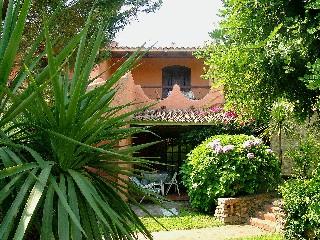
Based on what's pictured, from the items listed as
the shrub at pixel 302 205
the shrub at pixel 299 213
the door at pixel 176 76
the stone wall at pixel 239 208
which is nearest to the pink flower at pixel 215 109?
the stone wall at pixel 239 208

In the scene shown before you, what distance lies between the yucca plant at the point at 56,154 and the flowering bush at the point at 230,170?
1034 centimetres

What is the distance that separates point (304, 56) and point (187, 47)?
15.1 m

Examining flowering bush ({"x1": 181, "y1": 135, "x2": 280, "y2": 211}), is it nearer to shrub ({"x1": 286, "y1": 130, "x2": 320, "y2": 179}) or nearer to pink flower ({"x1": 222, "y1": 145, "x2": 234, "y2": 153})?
pink flower ({"x1": 222, "y1": 145, "x2": 234, "y2": 153})

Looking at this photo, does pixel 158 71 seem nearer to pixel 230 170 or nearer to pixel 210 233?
pixel 230 170

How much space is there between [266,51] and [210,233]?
19.2 ft

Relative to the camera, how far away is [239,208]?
512 inches

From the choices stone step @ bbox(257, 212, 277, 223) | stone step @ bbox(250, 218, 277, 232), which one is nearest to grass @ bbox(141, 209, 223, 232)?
stone step @ bbox(250, 218, 277, 232)

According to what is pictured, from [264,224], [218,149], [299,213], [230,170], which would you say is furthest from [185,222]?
[299,213]

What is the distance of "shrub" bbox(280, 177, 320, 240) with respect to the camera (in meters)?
8.79

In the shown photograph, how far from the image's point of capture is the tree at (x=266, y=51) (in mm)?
6074

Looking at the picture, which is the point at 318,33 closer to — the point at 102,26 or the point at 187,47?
the point at 102,26

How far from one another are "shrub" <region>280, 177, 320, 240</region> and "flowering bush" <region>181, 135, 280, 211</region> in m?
3.60

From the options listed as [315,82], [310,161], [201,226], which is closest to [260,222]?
[201,226]

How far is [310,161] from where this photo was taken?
33.6 feet
